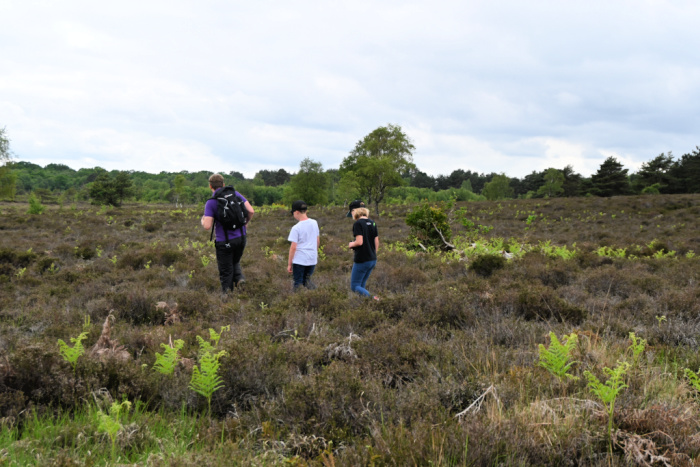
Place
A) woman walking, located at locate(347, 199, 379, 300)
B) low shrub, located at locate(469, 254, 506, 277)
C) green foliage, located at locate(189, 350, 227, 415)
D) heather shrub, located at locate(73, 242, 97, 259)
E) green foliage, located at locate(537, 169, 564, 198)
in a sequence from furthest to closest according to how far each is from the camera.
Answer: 1. green foliage, located at locate(537, 169, 564, 198)
2. heather shrub, located at locate(73, 242, 97, 259)
3. low shrub, located at locate(469, 254, 506, 277)
4. woman walking, located at locate(347, 199, 379, 300)
5. green foliage, located at locate(189, 350, 227, 415)

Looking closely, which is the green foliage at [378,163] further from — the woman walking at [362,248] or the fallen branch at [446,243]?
the woman walking at [362,248]

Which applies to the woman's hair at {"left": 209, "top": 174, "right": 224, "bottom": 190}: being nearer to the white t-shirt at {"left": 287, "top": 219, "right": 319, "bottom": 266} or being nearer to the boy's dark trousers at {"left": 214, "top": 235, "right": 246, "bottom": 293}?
the boy's dark trousers at {"left": 214, "top": 235, "right": 246, "bottom": 293}

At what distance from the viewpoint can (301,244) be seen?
6113mm

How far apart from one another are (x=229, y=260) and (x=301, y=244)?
4.38ft

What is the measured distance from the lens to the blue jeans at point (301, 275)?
624 centimetres

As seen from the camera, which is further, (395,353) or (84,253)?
(84,253)

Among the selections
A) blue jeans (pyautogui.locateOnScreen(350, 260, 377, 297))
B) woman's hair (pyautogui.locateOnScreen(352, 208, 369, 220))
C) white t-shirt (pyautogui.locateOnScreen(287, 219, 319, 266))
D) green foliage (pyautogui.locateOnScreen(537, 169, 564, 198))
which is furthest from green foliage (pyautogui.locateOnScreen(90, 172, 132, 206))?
green foliage (pyautogui.locateOnScreen(537, 169, 564, 198))

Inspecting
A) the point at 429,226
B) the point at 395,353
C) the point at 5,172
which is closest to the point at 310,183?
the point at 5,172

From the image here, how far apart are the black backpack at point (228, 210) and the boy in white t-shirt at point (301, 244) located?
0.89 metres

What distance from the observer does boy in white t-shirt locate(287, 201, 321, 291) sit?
6008 millimetres

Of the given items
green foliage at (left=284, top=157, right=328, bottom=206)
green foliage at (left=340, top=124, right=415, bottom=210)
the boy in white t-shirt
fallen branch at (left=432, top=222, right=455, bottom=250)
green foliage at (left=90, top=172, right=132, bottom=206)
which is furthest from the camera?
green foliage at (left=284, top=157, right=328, bottom=206)

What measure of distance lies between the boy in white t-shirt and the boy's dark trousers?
94 centimetres

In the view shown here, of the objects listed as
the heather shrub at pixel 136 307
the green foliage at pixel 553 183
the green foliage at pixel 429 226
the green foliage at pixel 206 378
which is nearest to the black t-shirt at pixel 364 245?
the heather shrub at pixel 136 307

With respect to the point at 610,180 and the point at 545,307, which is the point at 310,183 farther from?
the point at 545,307
